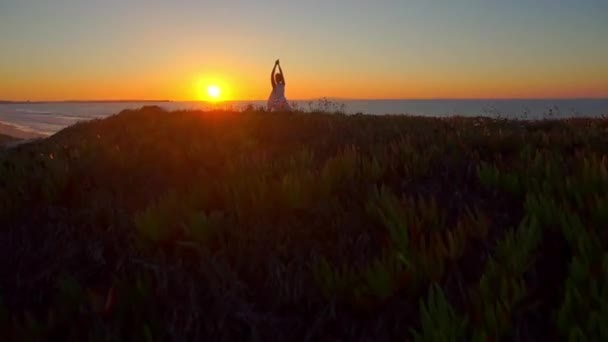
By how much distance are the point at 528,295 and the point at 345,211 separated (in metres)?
1.38

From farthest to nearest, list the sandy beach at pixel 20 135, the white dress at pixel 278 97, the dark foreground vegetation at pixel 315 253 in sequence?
1. the white dress at pixel 278 97
2. the sandy beach at pixel 20 135
3. the dark foreground vegetation at pixel 315 253

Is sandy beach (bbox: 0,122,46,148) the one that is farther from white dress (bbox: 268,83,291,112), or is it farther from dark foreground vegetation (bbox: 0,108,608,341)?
dark foreground vegetation (bbox: 0,108,608,341)

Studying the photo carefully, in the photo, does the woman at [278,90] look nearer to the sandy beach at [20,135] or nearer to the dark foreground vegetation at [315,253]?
the sandy beach at [20,135]

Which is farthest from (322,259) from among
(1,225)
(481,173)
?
(1,225)

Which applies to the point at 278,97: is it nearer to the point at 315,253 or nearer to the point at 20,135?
the point at 315,253

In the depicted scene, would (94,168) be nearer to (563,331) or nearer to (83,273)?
(83,273)

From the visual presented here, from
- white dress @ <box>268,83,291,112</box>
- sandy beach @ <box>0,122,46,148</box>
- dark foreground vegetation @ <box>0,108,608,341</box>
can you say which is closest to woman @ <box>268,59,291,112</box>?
white dress @ <box>268,83,291,112</box>

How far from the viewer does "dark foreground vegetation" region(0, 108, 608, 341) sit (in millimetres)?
2215

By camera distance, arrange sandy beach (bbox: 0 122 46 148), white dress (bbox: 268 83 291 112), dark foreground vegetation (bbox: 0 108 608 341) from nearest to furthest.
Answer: dark foreground vegetation (bbox: 0 108 608 341)
sandy beach (bbox: 0 122 46 148)
white dress (bbox: 268 83 291 112)

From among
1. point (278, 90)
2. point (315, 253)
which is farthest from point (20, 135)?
point (315, 253)

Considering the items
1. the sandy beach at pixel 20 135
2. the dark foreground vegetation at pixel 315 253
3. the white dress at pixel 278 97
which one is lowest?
the sandy beach at pixel 20 135

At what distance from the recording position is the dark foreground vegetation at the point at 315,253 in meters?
2.21

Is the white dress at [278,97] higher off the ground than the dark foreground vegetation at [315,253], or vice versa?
the white dress at [278,97]

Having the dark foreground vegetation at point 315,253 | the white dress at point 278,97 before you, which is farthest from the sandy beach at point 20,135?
the dark foreground vegetation at point 315,253
